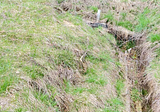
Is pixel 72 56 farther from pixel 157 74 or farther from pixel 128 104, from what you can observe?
pixel 157 74

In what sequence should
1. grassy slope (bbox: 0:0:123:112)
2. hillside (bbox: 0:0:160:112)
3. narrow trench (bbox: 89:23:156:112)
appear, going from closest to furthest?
grassy slope (bbox: 0:0:123:112) < hillside (bbox: 0:0:160:112) < narrow trench (bbox: 89:23:156:112)

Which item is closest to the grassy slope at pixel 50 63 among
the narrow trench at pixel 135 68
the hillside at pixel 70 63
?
the hillside at pixel 70 63

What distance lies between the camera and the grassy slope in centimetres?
331

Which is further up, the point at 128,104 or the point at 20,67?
the point at 20,67

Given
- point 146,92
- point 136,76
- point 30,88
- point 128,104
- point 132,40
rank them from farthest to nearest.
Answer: point 132,40 → point 136,76 → point 146,92 → point 128,104 → point 30,88

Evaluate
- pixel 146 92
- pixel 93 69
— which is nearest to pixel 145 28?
pixel 146 92

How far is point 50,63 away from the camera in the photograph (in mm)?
4035

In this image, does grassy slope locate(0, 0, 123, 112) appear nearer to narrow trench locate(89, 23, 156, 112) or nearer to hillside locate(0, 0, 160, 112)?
hillside locate(0, 0, 160, 112)

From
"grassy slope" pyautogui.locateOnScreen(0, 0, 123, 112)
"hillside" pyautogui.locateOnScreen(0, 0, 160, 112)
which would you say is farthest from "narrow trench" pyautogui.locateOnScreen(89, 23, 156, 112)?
"grassy slope" pyautogui.locateOnScreen(0, 0, 123, 112)

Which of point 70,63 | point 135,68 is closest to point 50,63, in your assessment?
point 70,63

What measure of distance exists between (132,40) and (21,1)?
3.41 metres

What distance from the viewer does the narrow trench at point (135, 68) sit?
15.4 ft

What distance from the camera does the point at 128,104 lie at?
438 centimetres

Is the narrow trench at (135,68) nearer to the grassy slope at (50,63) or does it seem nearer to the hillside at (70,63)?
the hillside at (70,63)
